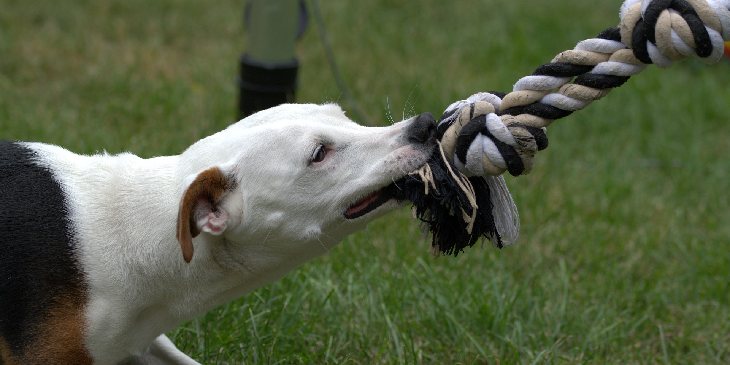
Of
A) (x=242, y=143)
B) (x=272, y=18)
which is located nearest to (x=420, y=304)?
(x=242, y=143)

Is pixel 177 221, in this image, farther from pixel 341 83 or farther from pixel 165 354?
pixel 341 83

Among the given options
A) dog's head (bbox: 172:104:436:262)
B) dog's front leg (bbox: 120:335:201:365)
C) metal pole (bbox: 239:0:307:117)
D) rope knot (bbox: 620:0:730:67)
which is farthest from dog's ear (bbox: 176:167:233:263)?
metal pole (bbox: 239:0:307:117)

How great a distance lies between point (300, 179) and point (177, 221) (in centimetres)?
40

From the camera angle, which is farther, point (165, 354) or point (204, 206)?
point (165, 354)

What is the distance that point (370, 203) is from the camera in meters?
3.15

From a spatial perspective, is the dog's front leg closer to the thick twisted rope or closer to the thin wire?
the thick twisted rope

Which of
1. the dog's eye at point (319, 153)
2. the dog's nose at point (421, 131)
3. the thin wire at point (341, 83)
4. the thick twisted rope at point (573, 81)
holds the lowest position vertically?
the thin wire at point (341, 83)

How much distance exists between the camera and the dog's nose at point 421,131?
3.13m

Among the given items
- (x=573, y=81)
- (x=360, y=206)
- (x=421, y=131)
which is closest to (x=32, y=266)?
(x=360, y=206)

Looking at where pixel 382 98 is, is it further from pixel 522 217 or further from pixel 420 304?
pixel 420 304

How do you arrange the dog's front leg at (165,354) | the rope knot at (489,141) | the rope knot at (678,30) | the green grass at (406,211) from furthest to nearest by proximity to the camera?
the green grass at (406,211), the dog's front leg at (165,354), the rope knot at (489,141), the rope knot at (678,30)

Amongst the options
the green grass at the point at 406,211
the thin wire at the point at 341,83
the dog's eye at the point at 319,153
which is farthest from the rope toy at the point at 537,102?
the thin wire at the point at 341,83

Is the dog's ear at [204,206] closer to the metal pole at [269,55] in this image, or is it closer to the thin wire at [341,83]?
the metal pole at [269,55]

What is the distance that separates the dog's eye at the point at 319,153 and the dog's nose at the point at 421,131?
0.26 m
